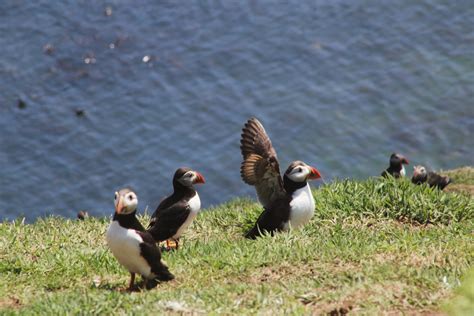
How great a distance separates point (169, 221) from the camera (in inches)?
401

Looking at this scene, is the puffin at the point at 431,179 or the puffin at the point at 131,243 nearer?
the puffin at the point at 131,243

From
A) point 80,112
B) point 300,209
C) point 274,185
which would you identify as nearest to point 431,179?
point 274,185

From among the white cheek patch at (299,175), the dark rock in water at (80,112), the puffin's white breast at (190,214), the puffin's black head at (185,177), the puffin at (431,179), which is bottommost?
the puffin at (431,179)

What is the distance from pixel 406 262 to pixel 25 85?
60.7 ft

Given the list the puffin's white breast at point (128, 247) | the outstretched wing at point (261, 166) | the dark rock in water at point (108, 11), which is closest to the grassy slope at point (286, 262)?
the puffin's white breast at point (128, 247)

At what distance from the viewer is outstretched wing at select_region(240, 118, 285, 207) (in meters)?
10.9

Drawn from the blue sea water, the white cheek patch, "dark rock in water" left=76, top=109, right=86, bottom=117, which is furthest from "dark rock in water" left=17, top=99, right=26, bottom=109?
the white cheek patch

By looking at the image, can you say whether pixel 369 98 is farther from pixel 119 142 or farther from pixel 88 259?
pixel 88 259

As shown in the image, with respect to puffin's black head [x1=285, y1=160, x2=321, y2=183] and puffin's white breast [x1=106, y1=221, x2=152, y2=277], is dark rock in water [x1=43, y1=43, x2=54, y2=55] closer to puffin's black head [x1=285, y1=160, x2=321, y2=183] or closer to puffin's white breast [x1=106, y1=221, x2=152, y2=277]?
puffin's black head [x1=285, y1=160, x2=321, y2=183]

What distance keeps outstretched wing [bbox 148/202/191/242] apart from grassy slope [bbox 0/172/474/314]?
0.27 m

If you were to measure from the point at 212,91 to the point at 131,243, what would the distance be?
671 inches

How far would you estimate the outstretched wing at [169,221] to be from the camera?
33.4 feet

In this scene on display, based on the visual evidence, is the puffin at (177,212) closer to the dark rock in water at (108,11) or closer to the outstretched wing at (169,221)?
the outstretched wing at (169,221)

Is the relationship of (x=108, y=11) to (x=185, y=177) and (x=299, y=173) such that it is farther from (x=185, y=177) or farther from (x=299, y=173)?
(x=299, y=173)
